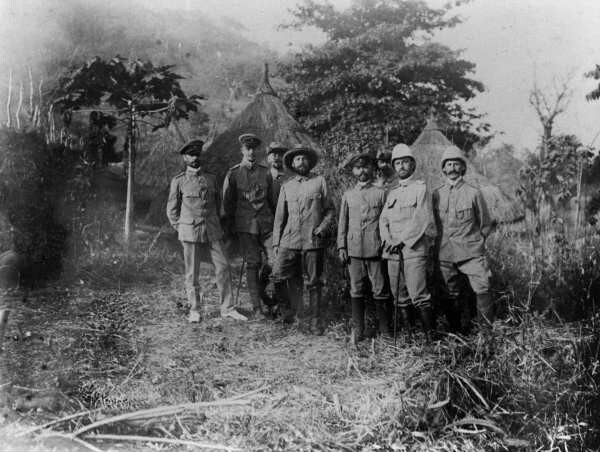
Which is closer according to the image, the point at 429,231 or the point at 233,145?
the point at 429,231

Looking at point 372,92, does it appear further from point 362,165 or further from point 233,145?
point 362,165

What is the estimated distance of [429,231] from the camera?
461 cm

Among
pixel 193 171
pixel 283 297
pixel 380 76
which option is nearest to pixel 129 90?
pixel 193 171

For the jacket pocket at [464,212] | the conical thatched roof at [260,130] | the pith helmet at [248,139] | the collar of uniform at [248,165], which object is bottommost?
the jacket pocket at [464,212]

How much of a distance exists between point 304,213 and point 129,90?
3.70 metres

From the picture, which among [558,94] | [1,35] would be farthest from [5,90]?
[558,94]

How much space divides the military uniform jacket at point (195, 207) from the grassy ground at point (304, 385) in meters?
0.95

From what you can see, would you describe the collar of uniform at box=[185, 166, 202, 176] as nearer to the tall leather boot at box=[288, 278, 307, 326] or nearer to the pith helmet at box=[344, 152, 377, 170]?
the tall leather boot at box=[288, 278, 307, 326]

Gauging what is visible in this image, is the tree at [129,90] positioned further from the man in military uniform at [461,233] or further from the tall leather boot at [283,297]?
the man in military uniform at [461,233]

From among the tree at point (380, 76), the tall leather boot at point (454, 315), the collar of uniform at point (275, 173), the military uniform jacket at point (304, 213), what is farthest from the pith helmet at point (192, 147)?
the tree at point (380, 76)

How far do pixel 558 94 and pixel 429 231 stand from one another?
43.1ft

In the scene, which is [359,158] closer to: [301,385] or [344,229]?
[344,229]

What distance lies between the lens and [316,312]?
16.9 ft

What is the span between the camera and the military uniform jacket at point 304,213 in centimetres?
507
